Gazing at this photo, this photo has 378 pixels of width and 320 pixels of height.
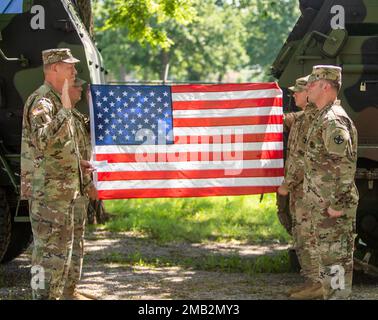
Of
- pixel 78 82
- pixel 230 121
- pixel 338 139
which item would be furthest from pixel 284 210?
pixel 78 82

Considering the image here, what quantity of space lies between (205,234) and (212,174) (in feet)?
11.7

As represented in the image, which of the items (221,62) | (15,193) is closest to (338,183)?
(15,193)

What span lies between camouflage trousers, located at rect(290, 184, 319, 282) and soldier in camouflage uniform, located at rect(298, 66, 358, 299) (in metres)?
1.20

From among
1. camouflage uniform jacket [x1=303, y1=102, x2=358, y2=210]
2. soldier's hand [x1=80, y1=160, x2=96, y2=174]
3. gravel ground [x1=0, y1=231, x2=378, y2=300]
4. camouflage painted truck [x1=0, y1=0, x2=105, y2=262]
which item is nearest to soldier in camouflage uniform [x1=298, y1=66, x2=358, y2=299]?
camouflage uniform jacket [x1=303, y1=102, x2=358, y2=210]

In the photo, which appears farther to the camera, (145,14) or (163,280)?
(145,14)

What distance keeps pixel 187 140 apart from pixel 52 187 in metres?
1.91

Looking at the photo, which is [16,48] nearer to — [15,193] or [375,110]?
[15,193]

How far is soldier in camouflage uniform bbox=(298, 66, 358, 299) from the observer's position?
5.68 meters

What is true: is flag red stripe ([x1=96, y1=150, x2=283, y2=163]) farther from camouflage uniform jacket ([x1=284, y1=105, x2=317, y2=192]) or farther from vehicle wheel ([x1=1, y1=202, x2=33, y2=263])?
vehicle wheel ([x1=1, y1=202, x2=33, y2=263])

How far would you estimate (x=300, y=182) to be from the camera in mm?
7098

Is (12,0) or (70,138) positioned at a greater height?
(12,0)

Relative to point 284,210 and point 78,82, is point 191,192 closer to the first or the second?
point 284,210

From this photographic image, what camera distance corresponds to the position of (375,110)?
7.45 metres
